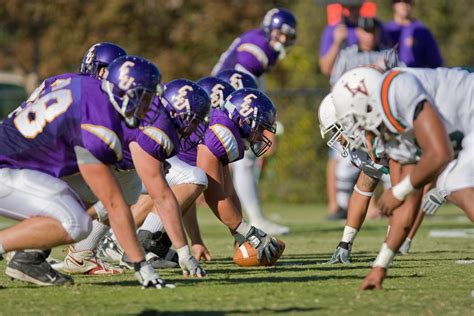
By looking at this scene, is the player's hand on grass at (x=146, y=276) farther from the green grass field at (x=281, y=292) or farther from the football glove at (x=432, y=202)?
the football glove at (x=432, y=202)

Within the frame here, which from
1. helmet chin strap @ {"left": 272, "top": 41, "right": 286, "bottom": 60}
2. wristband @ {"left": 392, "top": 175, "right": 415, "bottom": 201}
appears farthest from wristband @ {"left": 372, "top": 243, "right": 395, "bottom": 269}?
helmet chin strap @ {"left": 272, "top": 41, "right": 286, "bottom": 60}

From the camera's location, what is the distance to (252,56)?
1172 centimetres

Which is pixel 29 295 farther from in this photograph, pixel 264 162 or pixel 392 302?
pixel 264 162

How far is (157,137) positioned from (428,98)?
71.0 inches

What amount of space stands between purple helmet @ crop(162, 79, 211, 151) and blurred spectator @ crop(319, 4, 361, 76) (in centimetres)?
520

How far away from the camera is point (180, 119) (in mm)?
7344

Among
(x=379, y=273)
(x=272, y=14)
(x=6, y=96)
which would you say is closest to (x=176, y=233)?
(x=379, y=273)

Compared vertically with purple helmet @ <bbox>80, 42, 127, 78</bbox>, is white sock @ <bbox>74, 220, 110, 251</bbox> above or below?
below

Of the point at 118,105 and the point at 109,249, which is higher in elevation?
the point at 118,105

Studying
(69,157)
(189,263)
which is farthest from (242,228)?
(69,157)

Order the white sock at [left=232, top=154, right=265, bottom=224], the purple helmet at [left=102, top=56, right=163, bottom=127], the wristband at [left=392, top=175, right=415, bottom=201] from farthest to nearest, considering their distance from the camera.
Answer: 1. the white sock at [left=232, top=154, right=265, bottom=224]
2. the purple helmet at [left=102, top=56, right=163, bottom=127]
3. the wristband at [left=392, top=175, right=415, bottom=201]

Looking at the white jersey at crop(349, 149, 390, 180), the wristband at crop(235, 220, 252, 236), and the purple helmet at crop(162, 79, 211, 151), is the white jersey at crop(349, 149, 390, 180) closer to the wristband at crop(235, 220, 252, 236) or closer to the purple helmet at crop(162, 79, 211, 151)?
the wristband at crop(235, 220, 252, 236)

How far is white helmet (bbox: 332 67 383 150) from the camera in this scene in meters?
6.04

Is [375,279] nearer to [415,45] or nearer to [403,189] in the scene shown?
[403,189]
